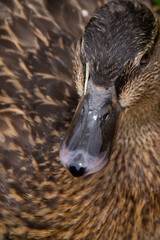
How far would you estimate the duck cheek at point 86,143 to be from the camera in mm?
2559

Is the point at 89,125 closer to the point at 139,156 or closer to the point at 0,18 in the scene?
the point at 139,156

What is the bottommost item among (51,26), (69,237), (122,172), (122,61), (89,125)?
(69,237)

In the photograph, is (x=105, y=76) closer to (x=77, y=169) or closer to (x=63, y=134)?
(x=77, y=169)

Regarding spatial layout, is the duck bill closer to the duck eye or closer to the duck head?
the duck head

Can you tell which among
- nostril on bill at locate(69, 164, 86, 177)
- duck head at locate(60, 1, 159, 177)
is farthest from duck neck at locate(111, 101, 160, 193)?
nostril on bill at locate(69, 164, 86, 177)

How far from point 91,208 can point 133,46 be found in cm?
99

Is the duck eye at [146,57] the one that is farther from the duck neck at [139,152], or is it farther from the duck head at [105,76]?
the duck neck at [139,152]

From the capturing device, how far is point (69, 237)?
3.22 meters

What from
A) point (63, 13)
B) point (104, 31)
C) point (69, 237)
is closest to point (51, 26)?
Answer: point (63, 13)

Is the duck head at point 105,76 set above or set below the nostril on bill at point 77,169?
above

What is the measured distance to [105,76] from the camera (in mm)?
2568

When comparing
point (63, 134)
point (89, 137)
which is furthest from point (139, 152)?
point (89, 137)

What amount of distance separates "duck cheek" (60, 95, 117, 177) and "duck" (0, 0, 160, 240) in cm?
9

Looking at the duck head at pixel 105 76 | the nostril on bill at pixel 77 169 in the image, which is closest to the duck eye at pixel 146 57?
the duck head at pixel 105 76
